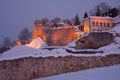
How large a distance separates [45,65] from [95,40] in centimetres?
2131

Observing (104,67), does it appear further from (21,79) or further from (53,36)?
(53,36)

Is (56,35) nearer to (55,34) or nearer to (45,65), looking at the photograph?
(55,34)

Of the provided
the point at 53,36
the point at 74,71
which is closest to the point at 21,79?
the point at 74,71

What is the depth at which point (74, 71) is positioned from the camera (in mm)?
10688

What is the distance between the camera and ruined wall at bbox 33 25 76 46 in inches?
1623

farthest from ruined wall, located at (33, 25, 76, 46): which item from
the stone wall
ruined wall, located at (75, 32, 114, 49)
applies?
the stone wall

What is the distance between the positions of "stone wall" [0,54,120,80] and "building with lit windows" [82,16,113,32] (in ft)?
94.9

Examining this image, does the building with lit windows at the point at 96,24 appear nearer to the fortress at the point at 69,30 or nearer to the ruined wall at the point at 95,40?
the fortress at the point at 69,30

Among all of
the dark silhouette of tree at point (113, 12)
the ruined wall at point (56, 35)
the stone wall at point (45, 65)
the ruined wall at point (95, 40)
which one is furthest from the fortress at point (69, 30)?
the stone wall at point (45, 65)

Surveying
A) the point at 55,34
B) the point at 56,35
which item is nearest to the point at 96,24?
the point at 56,35

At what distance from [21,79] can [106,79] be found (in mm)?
3674

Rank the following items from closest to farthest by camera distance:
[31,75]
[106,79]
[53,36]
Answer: [106,79]
[31,75]
[53,36]

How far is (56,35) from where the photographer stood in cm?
4338

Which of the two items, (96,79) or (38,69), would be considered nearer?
(96,79)
